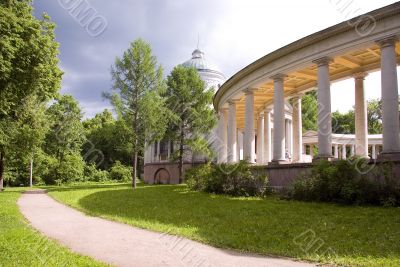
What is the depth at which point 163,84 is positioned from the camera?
37969mm

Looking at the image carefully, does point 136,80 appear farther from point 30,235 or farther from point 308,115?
point 308,115

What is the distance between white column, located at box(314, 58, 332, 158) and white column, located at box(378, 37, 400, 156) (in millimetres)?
3244

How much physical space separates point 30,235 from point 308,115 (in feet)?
220

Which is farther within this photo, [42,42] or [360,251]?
[42,42]

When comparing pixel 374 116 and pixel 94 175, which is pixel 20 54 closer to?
pixel 94 175

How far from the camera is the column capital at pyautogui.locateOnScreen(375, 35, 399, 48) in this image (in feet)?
58.0

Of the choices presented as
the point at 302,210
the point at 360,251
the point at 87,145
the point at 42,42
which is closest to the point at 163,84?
the point at 42,42

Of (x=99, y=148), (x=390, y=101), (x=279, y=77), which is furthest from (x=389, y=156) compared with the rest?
(x=99, y=148)

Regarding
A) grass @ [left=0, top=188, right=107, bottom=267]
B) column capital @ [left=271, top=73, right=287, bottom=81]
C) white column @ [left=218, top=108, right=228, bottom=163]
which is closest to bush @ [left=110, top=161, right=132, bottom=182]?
white column @ [left=218, top=108, right=228, bottom=163]

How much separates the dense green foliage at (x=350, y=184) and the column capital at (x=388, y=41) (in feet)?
19.3

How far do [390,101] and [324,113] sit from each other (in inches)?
147

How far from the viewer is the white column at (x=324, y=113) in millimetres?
20266

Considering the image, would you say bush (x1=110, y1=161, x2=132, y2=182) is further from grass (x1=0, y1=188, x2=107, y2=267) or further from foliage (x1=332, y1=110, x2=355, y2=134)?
grass (x1=0, y1=188, x2=107, y2=267)

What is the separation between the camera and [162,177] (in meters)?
50.1
